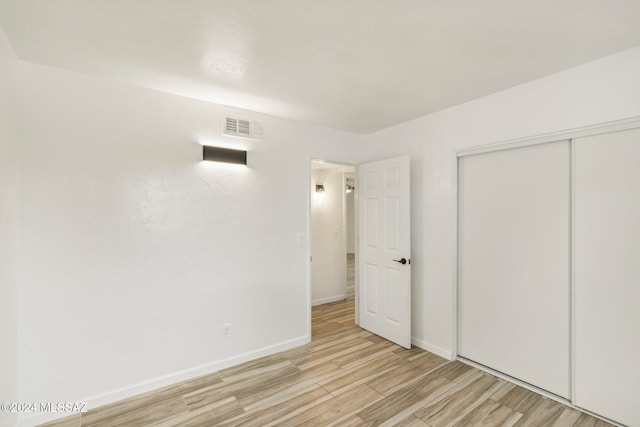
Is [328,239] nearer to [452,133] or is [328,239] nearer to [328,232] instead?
[328,232]

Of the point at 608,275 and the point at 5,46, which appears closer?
the point at 5,46

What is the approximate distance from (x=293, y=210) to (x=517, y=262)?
221 centimetres

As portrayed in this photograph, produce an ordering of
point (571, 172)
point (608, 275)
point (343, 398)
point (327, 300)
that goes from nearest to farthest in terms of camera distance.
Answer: point (608, 275), point (571, 172), point (343, 398), point (327, 300)

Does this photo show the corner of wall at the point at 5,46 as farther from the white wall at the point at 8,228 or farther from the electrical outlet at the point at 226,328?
the electrical outlet at the point at 226,328

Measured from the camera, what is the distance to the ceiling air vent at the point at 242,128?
9.34ft

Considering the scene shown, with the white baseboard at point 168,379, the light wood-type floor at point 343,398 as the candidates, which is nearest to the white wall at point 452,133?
the light wood-type floor at point 343,398

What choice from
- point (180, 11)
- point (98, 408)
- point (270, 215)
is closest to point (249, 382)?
point (98, 408)

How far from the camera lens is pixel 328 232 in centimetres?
515

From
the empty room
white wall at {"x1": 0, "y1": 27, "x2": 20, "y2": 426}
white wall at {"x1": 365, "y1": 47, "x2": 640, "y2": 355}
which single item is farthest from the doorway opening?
white wall at {"x1": 0, "y1": 27, "x2": 20, "y2": 426}

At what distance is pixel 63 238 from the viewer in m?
2.17

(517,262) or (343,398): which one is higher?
(517,262)

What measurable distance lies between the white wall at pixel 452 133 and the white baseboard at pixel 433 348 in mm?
10

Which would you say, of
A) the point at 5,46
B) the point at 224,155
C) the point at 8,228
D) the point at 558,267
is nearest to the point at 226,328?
the point at 224,155

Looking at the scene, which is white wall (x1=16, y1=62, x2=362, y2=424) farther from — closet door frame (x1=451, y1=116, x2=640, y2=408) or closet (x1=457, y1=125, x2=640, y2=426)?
closet (x1=457, y1=125, x2=640, y2=426)
